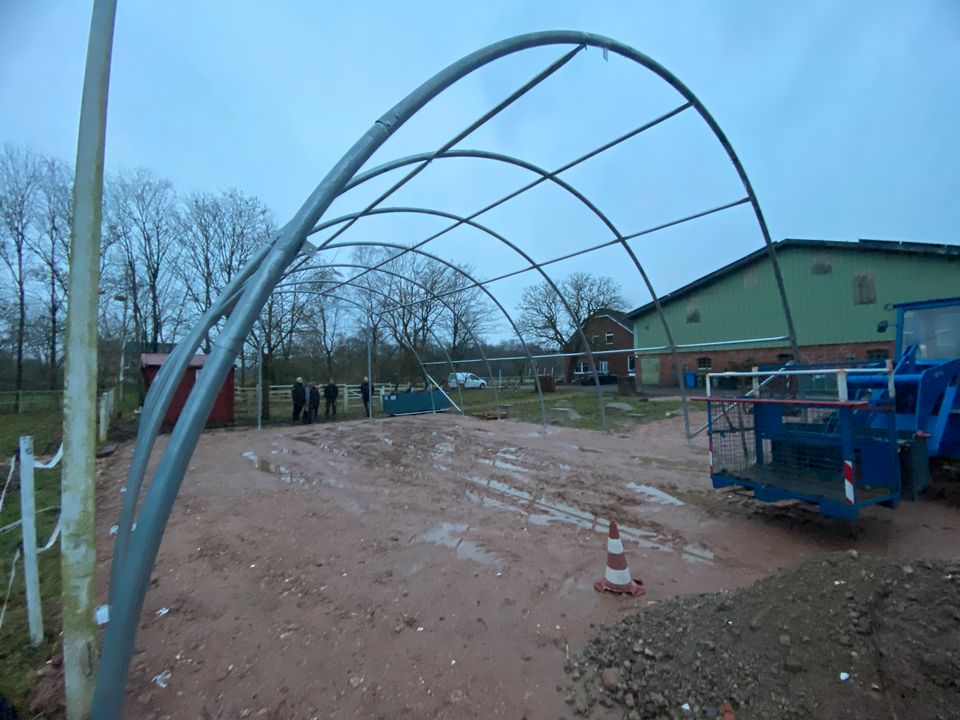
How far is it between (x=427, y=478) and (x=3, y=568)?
5095mm

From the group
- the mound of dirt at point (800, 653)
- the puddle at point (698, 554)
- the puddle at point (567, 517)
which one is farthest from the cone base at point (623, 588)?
the puddle at point (567, 517)

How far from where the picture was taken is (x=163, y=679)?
9.12 feet

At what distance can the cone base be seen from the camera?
369cm

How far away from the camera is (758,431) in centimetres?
556

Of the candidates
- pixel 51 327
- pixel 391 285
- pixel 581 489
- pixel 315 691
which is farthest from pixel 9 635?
pixel 51 327

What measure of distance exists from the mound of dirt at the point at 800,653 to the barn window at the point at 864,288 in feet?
72.0

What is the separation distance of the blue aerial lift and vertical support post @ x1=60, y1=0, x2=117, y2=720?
5317mm

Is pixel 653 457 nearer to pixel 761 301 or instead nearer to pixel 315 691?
pixel 315 691

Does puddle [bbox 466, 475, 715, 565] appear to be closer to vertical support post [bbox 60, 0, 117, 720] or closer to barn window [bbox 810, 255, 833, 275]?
vertical support post [bbox 60, 0, 117, 720]

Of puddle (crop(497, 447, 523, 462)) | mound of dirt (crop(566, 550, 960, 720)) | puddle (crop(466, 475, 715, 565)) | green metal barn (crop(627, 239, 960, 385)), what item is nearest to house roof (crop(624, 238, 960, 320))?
green metal barn (crop(627, 239, 960, 385))

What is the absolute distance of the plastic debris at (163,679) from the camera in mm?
2738

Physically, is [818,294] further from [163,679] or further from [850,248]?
[163,679]

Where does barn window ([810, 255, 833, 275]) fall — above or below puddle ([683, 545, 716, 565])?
above

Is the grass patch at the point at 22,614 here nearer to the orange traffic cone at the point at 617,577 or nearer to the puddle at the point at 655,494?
the orange traffic cone at the point at 617,577
